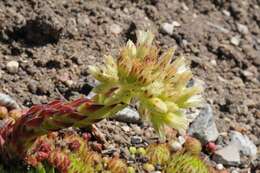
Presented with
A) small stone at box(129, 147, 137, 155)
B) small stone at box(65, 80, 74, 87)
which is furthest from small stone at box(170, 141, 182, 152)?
small stone at box(65, 80, 74, 87)

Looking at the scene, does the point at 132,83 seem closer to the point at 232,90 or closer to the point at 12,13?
the point at 12,13

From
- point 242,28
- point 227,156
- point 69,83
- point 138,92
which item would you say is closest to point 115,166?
point 69,83

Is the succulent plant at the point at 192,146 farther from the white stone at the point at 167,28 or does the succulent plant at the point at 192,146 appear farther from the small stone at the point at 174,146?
the white stone at the point at 167,28

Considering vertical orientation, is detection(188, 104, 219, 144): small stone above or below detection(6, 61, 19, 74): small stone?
below

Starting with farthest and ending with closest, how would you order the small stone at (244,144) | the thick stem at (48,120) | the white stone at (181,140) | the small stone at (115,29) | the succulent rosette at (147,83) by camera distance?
the small stone at (115,29) < the small stone at (244,144) < the white stone at (181,140) < the thick stem at (48,120) < the succulent rosette at (147,83)

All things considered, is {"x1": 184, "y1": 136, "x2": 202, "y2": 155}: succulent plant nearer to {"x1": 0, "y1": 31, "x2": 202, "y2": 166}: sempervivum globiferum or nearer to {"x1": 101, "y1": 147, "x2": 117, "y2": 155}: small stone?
{"x1": 101, "y1": 147, "x2": 117, "y2": 155}: small stone

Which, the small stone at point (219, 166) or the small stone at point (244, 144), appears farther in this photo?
the small stone at point (244, 144)

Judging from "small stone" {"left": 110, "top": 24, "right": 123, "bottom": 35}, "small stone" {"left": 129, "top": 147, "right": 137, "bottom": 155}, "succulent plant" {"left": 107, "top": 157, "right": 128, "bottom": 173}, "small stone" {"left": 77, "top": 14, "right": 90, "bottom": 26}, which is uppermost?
"small stone" {"left": 77, "top": 14, "right": 90, "bottom": 26}

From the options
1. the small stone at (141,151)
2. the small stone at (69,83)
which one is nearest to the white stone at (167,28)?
the small stone at (69,83)

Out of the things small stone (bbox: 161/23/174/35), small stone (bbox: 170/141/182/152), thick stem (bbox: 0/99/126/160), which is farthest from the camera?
small stone (bbox: 161/23/174/35)
